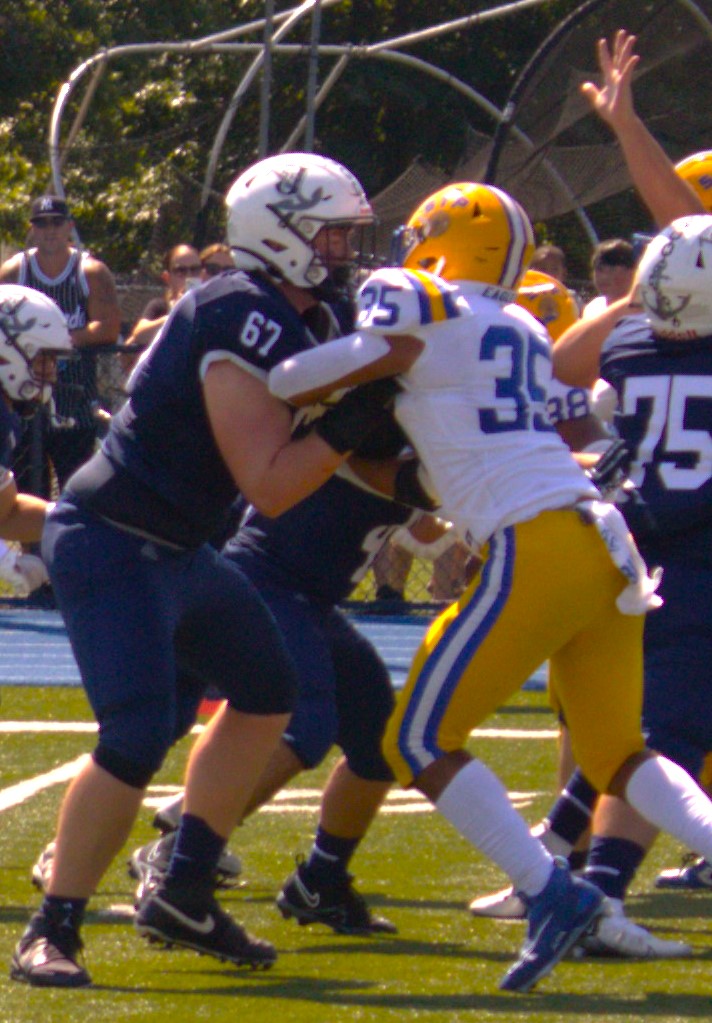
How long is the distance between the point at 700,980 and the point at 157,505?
4.77 feet

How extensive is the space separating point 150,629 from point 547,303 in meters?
1.96

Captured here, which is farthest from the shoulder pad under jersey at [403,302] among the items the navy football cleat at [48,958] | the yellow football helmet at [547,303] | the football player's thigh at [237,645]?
the yellow football helmet at [547,303]

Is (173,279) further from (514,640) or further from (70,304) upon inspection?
(514,640)

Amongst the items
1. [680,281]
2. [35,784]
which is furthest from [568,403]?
[35,784]

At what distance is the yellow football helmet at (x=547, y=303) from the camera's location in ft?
18.4

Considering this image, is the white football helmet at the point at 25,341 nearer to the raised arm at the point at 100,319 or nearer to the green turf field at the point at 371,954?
the green turf field at the point at 371,954

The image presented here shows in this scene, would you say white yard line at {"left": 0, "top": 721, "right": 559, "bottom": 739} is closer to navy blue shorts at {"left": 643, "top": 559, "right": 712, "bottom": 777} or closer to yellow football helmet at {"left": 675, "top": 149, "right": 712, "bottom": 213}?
yellow football helmet at {"left": 675, "top": 149, "right": 712, "bottom": 213}

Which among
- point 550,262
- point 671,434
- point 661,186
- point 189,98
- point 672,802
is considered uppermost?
point 661,186

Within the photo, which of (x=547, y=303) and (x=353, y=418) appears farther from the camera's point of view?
(x=547, y=303)

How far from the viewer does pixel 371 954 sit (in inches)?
177

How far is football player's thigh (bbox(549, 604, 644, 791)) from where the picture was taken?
4102mm

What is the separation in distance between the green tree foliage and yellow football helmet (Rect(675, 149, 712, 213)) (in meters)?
15.1

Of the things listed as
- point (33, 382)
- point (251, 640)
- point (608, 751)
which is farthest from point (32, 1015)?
point (33, 382)

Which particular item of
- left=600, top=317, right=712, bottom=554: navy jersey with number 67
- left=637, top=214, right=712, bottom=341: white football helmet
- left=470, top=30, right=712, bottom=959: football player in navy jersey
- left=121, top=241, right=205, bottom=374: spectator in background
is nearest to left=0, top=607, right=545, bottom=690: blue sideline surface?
left=121, top=241, right=205, bottom=374: spectator in background
